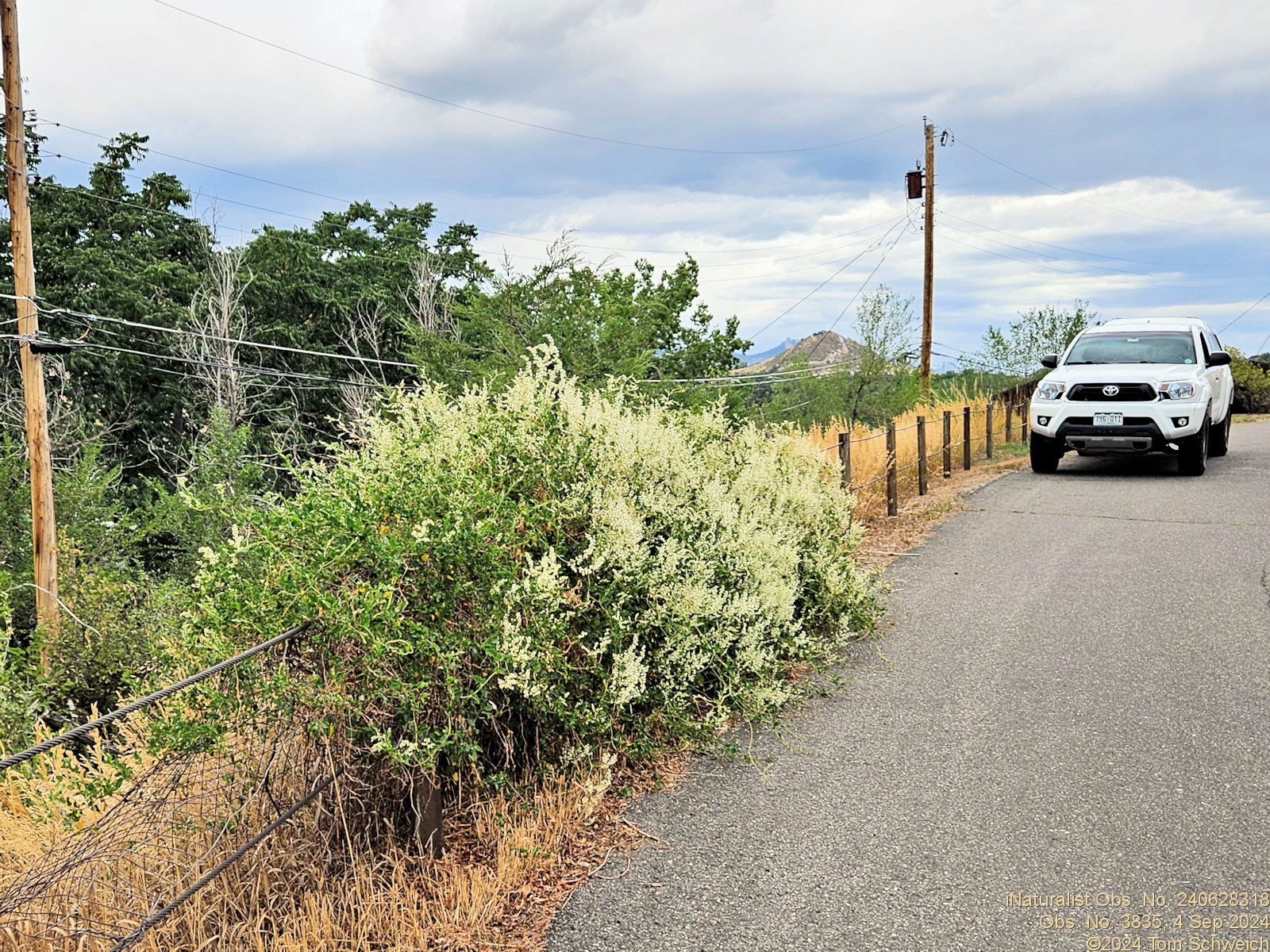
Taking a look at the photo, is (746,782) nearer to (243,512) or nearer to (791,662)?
(791,662)

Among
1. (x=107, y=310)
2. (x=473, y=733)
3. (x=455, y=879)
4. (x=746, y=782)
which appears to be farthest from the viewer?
(x=107, y=310)

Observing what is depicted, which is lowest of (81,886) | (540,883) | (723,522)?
(540,883)

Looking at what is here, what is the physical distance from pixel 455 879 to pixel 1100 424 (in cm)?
1235

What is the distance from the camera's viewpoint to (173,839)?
3.48 meters

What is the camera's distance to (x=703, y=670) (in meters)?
5.36

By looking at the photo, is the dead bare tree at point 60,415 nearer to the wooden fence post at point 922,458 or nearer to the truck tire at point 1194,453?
the wooden fence post at point 922,458

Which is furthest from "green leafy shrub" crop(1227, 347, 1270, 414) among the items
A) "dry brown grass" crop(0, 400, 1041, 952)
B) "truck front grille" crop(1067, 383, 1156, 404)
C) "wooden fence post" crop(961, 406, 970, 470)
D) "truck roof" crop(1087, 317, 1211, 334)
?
"dry brown grass" crop(0, 400, 1041, 952)

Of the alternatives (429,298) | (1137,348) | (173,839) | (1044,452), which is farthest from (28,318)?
(429,298)

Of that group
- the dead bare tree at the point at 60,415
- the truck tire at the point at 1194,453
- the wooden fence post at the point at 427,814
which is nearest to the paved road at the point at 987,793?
the wooden fence post at the point at 427,814

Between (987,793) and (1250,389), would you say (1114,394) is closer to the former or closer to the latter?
(987,793)

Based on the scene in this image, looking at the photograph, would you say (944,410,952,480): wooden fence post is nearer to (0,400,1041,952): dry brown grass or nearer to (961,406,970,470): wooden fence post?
(961,406,970,470): wooden fence post

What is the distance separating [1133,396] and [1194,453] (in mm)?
1283

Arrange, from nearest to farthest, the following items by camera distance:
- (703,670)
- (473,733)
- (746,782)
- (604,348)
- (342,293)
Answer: (473,733), (746,782), (703,670), (604,348), (342,293)

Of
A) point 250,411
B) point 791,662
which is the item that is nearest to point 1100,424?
point 791,662
